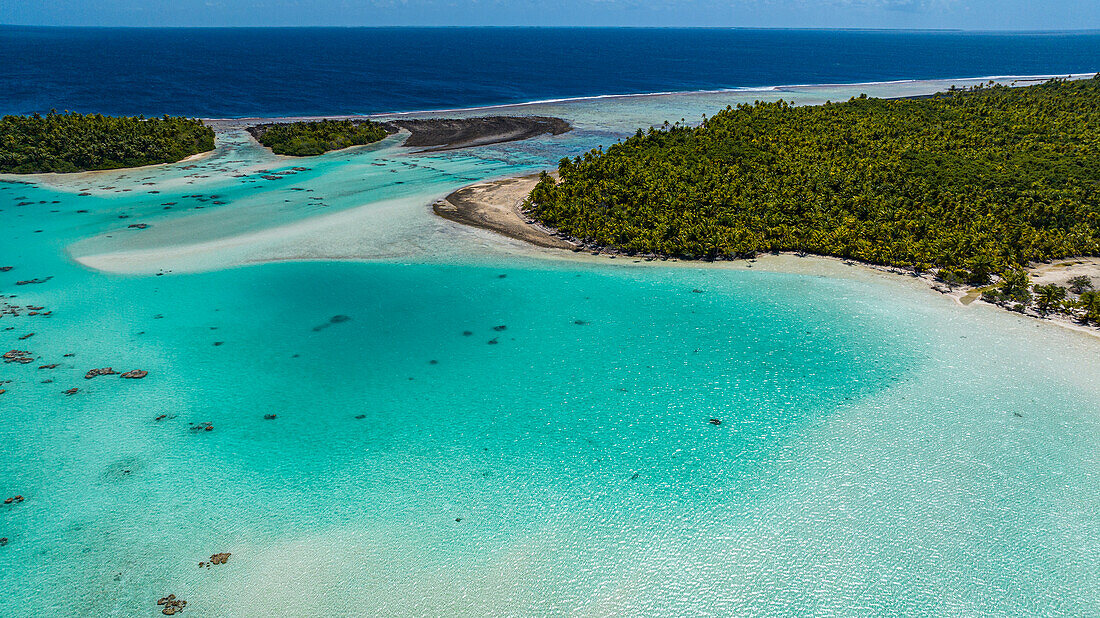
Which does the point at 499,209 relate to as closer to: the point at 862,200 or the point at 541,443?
the point at 862,200

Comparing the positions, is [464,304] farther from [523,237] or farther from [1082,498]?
[1082,498]

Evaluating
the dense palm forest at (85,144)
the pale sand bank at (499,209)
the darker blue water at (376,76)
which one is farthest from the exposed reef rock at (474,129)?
the dense palm forest at (85,144)

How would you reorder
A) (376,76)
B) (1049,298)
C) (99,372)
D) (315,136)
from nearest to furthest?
(99,372), (1049,298), (315,136), (376,76)

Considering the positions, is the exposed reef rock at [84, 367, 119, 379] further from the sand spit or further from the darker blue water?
the darker blue water

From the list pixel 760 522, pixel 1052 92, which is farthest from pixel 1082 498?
pixel 1052 92

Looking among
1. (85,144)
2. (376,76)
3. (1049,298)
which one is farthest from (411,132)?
(1049,298)

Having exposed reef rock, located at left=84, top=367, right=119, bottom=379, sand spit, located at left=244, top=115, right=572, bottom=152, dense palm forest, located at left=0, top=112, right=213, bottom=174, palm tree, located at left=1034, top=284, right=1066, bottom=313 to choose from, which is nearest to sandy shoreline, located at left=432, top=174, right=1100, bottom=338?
palm tree, located at left=1034, top=284, right=1066, bottom=313

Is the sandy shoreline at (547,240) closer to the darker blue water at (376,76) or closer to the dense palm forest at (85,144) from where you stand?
the dense palm forest at (85,144)
